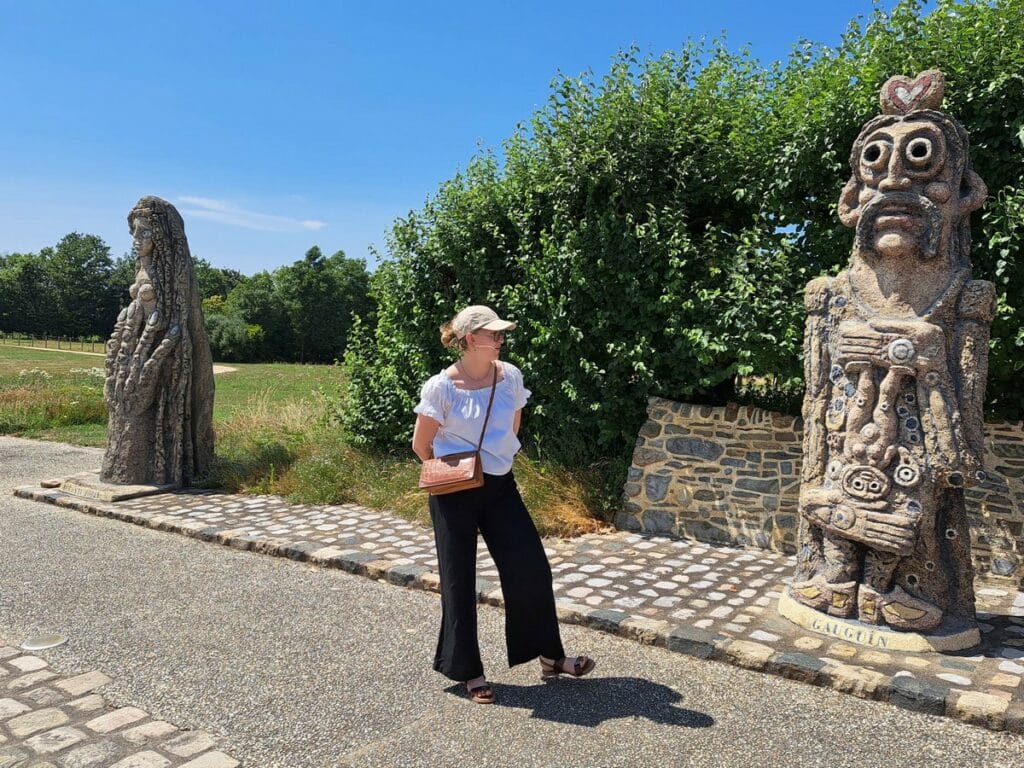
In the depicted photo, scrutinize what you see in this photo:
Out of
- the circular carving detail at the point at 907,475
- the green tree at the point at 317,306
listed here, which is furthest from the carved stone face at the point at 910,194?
the green tree at the point at 317,306

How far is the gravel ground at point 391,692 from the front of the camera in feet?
11.3

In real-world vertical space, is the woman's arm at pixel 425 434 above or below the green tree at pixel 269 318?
below

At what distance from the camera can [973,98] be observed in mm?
5906

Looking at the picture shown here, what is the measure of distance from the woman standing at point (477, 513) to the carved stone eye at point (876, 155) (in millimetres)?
2609

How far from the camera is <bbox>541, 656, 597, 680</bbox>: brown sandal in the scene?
13.6 ft

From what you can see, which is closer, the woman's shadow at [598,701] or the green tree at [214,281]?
the woman's shadow at [598,701]

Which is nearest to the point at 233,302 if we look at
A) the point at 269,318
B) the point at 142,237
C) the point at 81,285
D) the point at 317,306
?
the point at 269,318

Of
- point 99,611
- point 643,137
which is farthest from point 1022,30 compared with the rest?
point 99,611

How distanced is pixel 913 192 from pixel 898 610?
249 cm

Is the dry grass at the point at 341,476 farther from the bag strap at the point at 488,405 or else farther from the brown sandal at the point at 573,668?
the bag strap at the point at 488,405

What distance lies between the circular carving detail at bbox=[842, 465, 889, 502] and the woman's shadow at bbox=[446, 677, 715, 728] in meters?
1.68

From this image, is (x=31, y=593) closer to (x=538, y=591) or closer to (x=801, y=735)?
(x=538, y=591)

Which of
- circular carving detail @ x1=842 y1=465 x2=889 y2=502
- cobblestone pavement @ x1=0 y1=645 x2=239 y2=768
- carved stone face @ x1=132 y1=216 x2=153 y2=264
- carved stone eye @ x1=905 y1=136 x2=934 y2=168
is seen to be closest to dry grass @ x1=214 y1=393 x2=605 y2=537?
carved stone face @ x1=132 y1=216 x2=153 y2=264

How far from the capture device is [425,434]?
3.94 meters
